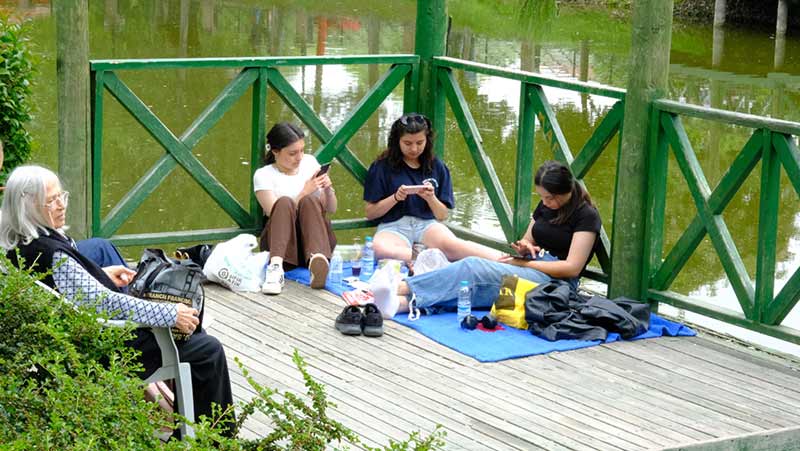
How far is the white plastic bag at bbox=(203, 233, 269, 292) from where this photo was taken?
20.1 feet

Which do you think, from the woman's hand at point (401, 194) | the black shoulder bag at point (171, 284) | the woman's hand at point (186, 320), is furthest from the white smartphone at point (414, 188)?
the woman's hand at point (186, 320)

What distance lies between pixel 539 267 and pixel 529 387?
108 cm

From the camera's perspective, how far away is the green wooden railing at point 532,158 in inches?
213

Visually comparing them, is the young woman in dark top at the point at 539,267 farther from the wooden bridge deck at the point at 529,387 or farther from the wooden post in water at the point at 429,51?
the wooden post in water at the point at 429,51

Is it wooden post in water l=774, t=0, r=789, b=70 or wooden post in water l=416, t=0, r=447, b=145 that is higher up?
wooden post in water l=774, t=0, r=789, b=70

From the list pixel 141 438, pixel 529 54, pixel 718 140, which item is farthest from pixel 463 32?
pixel 141 438

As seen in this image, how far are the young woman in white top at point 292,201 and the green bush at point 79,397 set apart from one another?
2.91 m

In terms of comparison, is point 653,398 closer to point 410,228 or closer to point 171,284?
point 171,284

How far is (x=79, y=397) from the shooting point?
2.93 meters

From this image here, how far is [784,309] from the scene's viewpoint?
536 centimetres

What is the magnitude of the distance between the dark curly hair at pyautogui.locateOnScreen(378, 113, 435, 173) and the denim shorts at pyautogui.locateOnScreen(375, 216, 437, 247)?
0.27 m

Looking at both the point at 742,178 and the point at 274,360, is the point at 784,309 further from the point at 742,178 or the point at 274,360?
the point at 274,360

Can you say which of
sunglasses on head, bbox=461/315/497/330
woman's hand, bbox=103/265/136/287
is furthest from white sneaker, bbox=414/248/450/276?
woman's hand, bbox=103/265/136/287

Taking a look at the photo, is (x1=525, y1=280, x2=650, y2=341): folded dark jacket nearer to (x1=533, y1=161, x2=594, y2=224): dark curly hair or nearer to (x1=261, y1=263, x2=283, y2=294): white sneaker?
(x1=533, y1=161, x2=594, y2=224): dark curly hair
